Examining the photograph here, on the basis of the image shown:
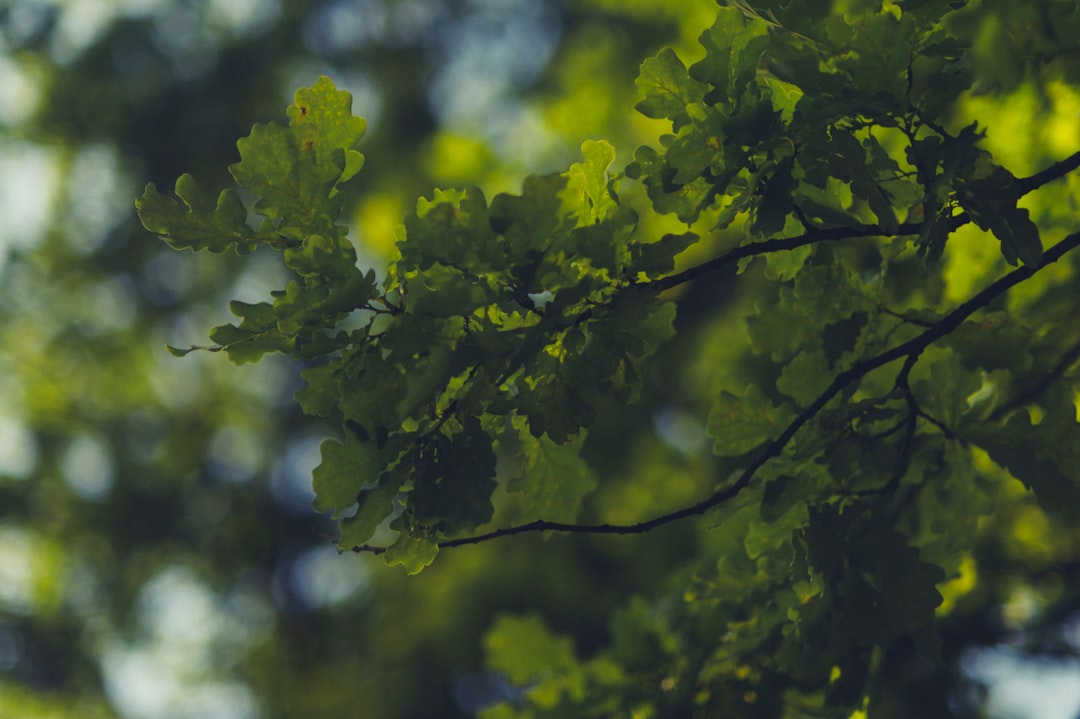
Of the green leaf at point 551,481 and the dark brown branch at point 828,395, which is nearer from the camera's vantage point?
the dark brown branch at point 828,395

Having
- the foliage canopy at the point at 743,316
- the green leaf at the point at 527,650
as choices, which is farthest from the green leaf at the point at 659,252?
the green leaf at the point at 527,650

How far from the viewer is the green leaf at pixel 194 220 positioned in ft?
5.23

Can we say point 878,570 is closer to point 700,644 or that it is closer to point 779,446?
point 779,446

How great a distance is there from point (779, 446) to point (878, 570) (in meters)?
0.29

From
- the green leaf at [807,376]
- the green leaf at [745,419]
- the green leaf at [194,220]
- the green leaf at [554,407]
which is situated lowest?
the green leaf at [554,407]

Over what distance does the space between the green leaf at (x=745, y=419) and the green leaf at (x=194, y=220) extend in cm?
94

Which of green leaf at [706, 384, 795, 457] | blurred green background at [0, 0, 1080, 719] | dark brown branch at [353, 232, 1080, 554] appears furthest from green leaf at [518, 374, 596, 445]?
blurred green background at [0, 0, 1080, 719]

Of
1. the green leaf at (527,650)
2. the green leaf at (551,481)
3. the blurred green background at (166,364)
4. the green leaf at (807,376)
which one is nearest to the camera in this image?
the green leaf at (551,481)

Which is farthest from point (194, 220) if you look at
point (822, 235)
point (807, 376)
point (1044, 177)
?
point (1044, 177)

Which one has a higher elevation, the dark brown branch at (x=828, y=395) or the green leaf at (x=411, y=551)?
the dark brown branch at (x=828, y=395)

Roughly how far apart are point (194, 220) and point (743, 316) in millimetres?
1037

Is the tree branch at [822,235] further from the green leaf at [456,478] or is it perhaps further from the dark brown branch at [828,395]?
the green leaf at [456,478]

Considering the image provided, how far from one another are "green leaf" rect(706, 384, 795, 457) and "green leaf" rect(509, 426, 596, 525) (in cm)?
29

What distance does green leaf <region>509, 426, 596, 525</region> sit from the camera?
186 cm
